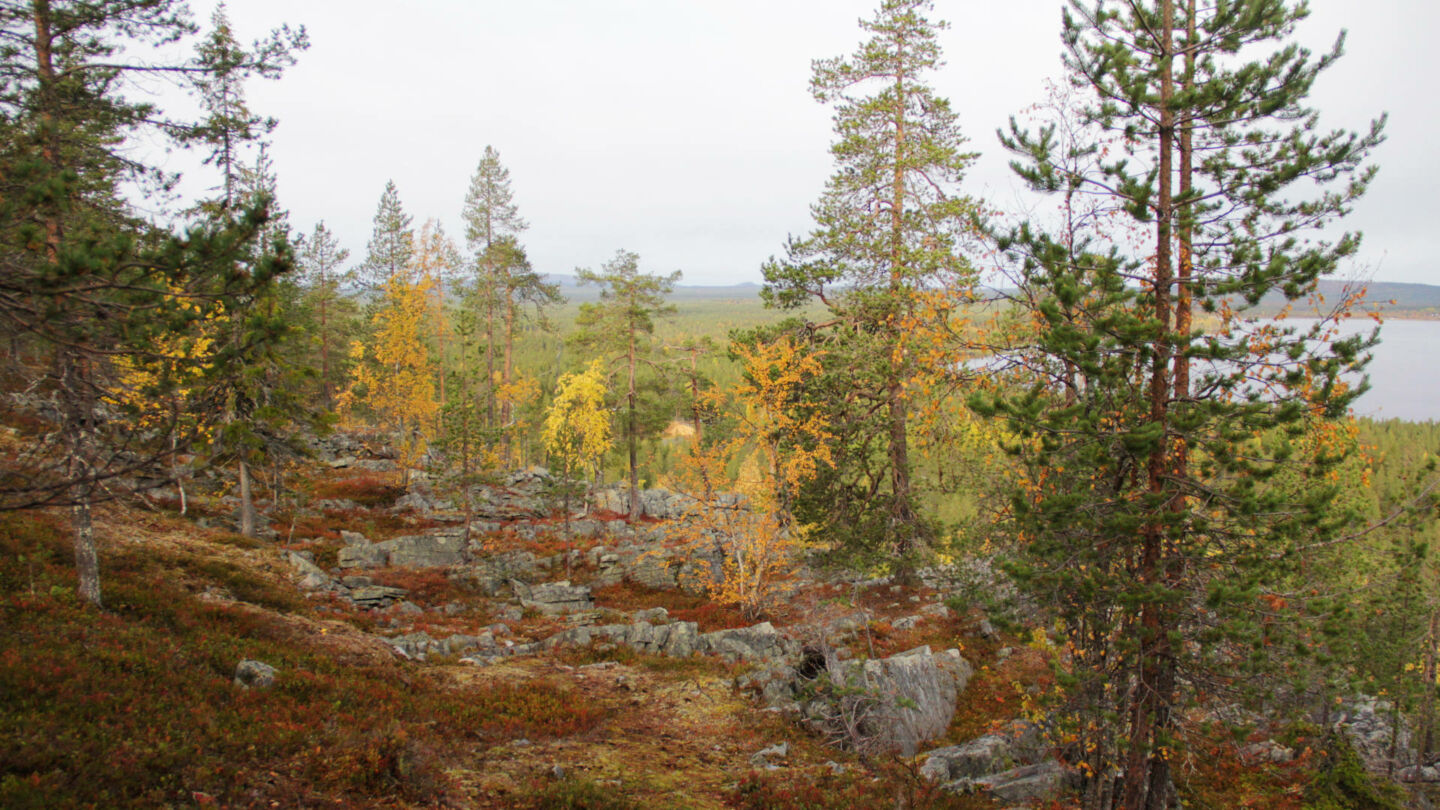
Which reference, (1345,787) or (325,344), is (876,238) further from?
(325,344)

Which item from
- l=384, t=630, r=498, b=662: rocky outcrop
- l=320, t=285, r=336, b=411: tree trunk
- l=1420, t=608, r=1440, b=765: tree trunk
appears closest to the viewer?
l=384, t=630, r=498, b=662: rocky outcrop

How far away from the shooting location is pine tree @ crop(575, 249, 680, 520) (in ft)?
91.8

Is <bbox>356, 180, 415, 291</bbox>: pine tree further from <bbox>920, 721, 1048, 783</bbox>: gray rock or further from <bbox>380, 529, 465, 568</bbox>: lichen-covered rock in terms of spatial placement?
<bbox>920, 721, 1048, 783</bbox>: gray rock

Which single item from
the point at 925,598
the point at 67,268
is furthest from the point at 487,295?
the point at 67,268

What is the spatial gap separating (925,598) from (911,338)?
38.0ft

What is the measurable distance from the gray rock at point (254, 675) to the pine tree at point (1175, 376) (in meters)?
9.73

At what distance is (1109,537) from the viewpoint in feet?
23.3

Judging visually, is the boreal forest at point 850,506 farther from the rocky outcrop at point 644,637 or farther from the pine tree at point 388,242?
the pine tree at point 388,242

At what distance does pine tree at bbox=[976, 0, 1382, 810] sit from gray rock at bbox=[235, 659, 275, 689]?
383 inches

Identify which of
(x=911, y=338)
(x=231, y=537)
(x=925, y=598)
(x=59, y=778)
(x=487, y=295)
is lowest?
(x=925, y=598)

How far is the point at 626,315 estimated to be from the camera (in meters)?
28.0

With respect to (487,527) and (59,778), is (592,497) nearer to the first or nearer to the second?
(487,527)

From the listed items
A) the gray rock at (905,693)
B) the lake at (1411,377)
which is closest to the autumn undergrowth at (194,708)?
the gray rock at (905,693)

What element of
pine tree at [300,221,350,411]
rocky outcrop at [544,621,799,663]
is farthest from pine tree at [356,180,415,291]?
rocky outcrop at [544,621,799,663]
